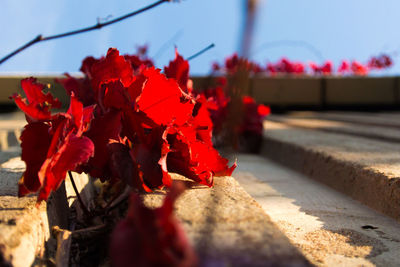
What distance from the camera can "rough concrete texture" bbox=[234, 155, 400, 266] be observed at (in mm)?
589

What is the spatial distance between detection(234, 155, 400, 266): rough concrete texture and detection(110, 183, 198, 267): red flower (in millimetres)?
305

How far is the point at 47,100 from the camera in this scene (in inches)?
22.9

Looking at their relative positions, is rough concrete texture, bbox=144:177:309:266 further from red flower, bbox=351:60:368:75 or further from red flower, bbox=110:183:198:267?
red flower, bbox=351:60:368:75

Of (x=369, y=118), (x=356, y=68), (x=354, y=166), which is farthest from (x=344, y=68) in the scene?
(x=354, y=166)

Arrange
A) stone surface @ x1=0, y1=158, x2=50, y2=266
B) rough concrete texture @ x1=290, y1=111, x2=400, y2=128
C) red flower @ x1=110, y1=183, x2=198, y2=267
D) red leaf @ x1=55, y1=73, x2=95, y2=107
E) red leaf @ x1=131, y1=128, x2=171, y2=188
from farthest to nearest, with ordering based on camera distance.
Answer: rough concrete texture @ x1=290, y1=111, x2=400, y2=128 < red leaf @ x1=55, y1=73, x2=95, y2=107 < red leaf @ x1=131, y1=128, x2=171, y2=188 < stone surface @ x1=0, y1=158, x2=50, y2=266 < red flower @ x1=110, y1=183, x2=198, y2=267

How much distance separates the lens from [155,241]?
32 centimetres

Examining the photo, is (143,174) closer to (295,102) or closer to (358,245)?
(358,245)

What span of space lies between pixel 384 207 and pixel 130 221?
25.9 inches

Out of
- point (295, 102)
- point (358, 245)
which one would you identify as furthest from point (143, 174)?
point (295, 102)

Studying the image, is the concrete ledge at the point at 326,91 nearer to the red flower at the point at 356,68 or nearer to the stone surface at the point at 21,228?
the red flower at the point at 356,68

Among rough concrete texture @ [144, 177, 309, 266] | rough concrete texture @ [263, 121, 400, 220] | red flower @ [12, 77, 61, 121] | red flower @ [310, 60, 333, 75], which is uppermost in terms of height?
red flower @ [310, 60, 333, 75]

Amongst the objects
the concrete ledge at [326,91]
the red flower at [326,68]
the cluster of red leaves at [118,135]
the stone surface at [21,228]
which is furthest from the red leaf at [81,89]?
the red flower at [326,68]

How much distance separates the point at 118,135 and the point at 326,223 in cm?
43

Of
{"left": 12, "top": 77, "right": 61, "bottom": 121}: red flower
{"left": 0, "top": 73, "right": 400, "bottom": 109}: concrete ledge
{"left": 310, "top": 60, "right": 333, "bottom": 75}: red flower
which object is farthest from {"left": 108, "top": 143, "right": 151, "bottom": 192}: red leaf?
{"left": 310, "top": 60, "right": 333, "bottom": 75}: red flower
